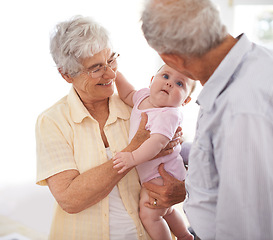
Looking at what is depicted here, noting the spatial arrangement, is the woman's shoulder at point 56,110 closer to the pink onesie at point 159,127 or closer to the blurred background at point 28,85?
the pink onesie at point 159,127

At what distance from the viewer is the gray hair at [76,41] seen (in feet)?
5.36

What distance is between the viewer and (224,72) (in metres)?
1.17

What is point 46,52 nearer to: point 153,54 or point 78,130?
point 153,54

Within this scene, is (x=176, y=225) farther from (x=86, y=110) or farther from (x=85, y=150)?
(x=86, y=110)

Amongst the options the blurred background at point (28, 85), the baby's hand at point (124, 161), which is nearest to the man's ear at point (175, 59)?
the baby's hand at point (124, 161)

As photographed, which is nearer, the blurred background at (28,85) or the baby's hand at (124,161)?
the baby's hand at (124,161)

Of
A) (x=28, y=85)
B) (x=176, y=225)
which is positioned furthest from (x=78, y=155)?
(x=28, y=85)

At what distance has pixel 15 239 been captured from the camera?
96.0 inches

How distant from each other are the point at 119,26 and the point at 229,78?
8.64 ft

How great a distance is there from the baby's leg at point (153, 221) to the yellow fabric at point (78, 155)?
0.10ft

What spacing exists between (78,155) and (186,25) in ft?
2.83

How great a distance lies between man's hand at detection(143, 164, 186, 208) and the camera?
1.66m

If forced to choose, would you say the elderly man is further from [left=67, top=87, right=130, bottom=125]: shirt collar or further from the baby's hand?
[left=67, top=87, right=130, bottom=125]: shirt collar

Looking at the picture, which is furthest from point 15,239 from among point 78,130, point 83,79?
point 83,79
